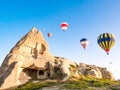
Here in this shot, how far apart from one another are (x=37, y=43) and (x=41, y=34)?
10.2 ft

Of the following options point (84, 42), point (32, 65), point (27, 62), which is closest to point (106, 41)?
point (84, 42)

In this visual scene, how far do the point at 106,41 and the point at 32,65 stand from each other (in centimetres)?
1531

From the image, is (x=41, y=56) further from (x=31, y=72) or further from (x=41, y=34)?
(x=41, y=34)

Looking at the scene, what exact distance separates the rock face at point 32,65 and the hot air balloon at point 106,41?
24.7ft

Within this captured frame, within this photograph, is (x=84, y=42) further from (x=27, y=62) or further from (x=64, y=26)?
(x=27, y=62)

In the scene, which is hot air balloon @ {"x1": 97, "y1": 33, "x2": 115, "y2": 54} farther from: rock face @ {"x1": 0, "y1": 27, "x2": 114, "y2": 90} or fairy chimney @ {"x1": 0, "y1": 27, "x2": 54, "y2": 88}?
fairy chimney @ {"x1": 0, "y1": 27, "x2": 54, "y2": 88}

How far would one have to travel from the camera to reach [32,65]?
4572 centimetres

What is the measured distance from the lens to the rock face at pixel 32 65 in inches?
1638

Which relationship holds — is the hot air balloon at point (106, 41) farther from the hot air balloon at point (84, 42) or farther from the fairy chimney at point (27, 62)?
the fairy chimney at point (27, 62)

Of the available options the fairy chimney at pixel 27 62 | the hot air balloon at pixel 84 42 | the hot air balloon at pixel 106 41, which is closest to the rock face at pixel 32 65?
the fairy chimney at pixel 27 62

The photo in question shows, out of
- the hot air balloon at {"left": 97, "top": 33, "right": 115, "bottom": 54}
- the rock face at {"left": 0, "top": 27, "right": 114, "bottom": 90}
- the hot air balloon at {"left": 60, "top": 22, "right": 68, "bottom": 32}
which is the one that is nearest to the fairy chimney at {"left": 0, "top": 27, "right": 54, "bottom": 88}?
the rock face at {"left": 0, "top": 27, "right": 114, "bottom": 90}

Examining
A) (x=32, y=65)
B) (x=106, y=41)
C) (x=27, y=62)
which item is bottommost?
(x=32, y=65)

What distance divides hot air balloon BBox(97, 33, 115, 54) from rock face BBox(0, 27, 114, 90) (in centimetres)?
754

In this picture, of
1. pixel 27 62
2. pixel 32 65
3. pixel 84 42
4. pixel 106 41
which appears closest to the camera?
pixel 106 41
